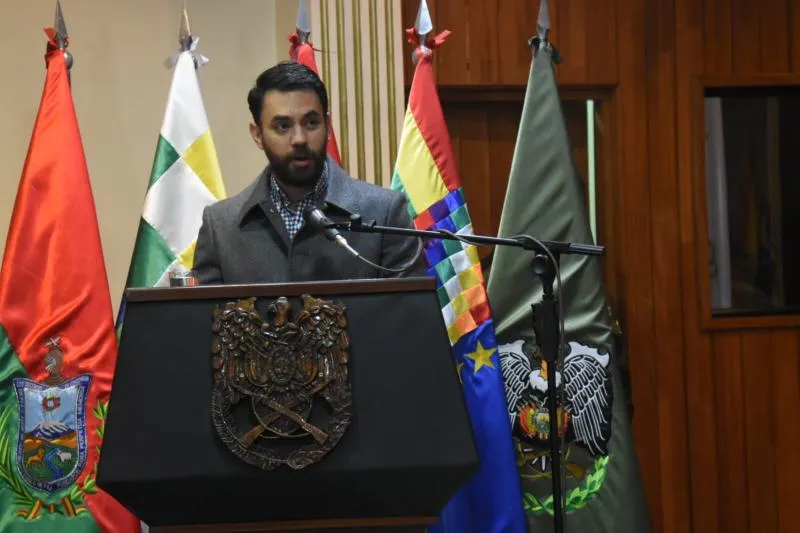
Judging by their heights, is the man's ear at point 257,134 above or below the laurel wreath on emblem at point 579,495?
above

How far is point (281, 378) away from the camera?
1.55 m

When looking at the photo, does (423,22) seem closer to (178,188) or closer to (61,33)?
(178,188)

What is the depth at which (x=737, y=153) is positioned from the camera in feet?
12.2

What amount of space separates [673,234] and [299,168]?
191 centimetres

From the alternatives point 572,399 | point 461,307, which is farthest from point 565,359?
point 461,307

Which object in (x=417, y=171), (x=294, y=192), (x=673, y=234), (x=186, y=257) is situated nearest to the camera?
(x=294, y=192)

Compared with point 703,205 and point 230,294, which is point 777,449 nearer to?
point 703,205

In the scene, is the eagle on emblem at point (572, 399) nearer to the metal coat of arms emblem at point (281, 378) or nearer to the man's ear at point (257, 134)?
the man's ear at point (257, 134)

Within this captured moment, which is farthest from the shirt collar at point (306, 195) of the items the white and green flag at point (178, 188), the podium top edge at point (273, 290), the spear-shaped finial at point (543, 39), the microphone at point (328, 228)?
the spear-shaped finial at point (543, 39)

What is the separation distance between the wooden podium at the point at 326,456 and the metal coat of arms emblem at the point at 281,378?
17 millimetres

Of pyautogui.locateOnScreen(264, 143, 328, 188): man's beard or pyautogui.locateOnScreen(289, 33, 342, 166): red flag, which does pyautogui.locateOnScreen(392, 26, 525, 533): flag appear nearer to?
pyautogui.locateOnScreen(289, 33, 342, 166): red flag

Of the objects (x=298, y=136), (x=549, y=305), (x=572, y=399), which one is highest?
(x=298, y=136)

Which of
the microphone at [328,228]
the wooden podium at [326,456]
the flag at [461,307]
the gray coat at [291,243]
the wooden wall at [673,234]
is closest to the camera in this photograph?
the wooden podium at [326,456]

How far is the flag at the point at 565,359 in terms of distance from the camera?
9.46 feet
